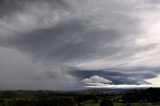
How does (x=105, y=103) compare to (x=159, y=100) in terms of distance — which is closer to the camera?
(x=105, y=103)

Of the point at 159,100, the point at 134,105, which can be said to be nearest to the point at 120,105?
the point at 134,105

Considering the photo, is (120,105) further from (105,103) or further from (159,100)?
(159,100)

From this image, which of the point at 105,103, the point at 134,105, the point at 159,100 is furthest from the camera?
the point at 159,100

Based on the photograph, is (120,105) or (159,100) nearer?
(120,105)

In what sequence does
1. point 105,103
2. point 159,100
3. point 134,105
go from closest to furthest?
point 105,103 → point 134,105 → point 159,100

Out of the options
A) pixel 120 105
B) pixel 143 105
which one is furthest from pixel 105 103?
pixel 143 105

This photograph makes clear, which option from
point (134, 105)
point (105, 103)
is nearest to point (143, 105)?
point (134, 105)

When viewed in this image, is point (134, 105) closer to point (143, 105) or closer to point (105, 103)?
point (143, 105)

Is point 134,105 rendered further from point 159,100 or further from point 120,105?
point 159,100
